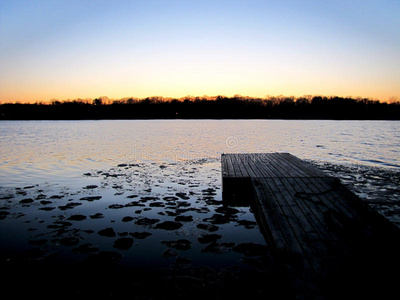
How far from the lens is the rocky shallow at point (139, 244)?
14.2 feet

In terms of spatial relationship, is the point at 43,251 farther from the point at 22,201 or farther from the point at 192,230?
the point at 22,201

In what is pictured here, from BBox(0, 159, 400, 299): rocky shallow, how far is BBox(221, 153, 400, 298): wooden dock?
0.34 m

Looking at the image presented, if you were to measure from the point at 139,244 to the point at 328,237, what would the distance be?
405 cm

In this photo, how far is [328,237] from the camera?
4855 mm

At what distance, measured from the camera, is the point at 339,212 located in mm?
5973

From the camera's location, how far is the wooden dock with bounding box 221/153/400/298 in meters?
3.67

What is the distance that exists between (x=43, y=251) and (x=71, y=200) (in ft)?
13.3

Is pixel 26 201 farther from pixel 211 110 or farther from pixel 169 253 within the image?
pixel 211 110

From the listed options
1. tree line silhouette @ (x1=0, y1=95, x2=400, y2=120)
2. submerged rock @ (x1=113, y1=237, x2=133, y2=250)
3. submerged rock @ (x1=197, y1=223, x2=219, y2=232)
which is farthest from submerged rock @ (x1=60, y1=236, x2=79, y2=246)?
tree line silhouette @ (x1=0, y1=95, x2=400, y2=120)

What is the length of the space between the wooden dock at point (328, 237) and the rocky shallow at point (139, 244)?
344 mm

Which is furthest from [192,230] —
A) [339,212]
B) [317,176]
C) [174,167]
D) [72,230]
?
[174,167]

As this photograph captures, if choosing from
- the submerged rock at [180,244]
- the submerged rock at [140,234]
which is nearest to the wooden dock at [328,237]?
the submerged rock at [180,244]

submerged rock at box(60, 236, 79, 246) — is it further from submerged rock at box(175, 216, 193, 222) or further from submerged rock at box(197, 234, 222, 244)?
submerged rock at box(197, 234, 222, 244)

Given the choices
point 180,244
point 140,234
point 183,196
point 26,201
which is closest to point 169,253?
point 180,244
